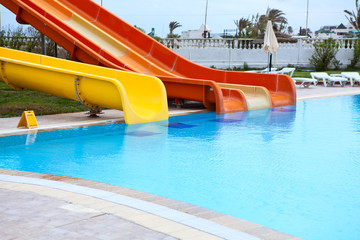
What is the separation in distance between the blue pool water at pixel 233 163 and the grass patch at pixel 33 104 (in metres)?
2.36

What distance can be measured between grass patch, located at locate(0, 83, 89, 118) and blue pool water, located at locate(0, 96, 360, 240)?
236cm

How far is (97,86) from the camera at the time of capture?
10609mm

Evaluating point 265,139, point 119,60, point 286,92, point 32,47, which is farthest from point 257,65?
point 265,139

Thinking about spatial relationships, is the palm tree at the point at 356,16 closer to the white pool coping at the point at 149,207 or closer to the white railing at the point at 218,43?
the white railing at the point at 218,43

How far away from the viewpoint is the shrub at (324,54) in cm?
3134

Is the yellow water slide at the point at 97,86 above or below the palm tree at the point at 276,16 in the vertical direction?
below

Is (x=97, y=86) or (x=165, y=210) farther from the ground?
(x=97, y=86)

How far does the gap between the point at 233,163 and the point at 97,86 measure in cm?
422

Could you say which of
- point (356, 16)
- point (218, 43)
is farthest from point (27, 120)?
point (356, 16)

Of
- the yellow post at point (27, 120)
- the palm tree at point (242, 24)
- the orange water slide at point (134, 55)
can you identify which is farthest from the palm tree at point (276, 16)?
the yellow post at point (27, 120)

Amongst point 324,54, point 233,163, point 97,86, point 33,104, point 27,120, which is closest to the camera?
point 233,163

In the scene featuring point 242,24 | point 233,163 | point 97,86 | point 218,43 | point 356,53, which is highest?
point 242,24

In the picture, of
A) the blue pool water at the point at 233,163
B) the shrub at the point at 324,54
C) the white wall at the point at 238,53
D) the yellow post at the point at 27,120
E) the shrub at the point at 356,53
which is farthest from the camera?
the shrub at the point at 356,53

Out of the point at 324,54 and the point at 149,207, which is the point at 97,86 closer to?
the point at 149,207
